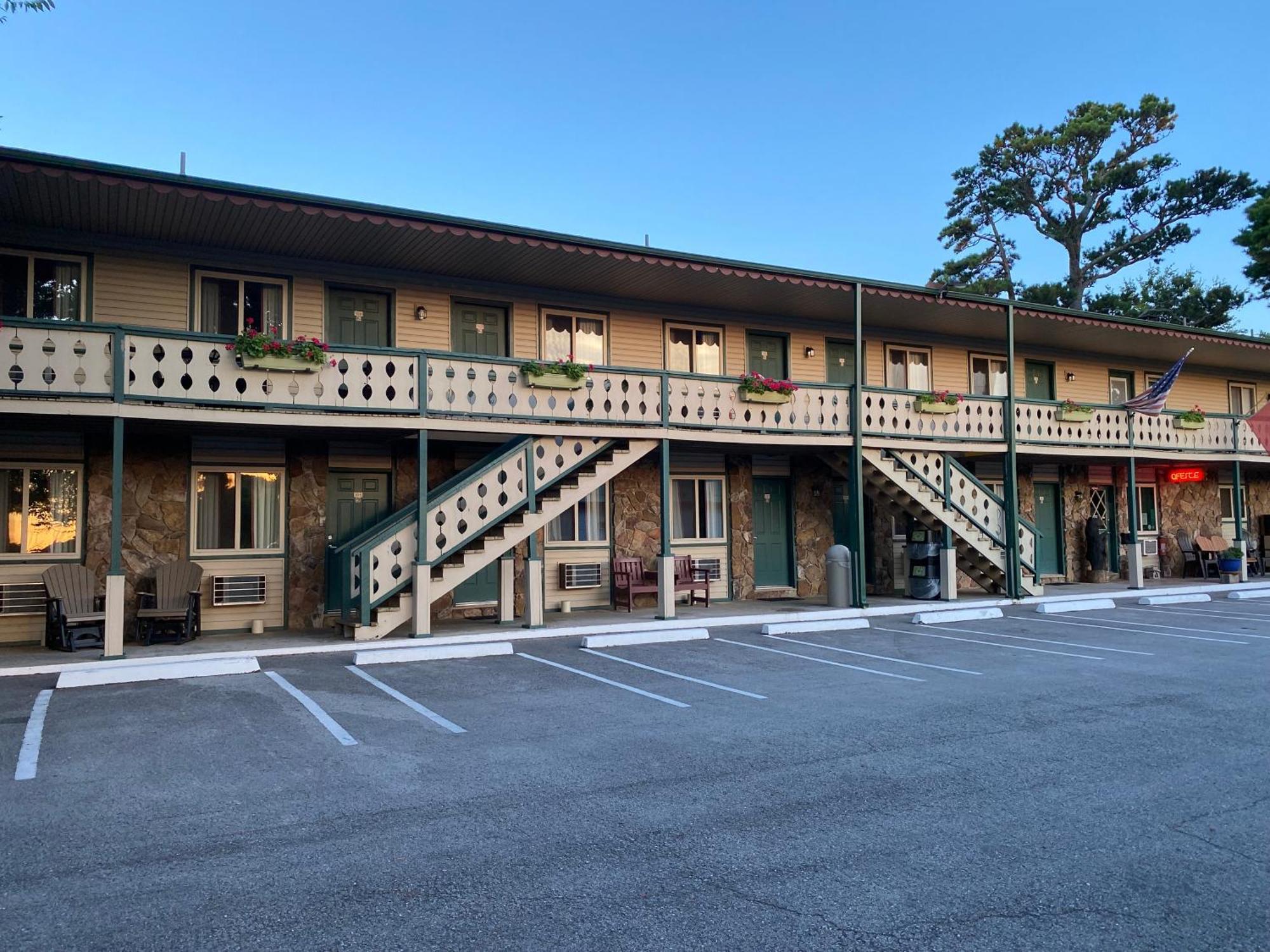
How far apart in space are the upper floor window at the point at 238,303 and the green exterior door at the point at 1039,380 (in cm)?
1589

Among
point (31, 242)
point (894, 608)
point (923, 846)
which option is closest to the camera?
point (923, 846)

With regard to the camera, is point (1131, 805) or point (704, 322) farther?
point (704, 322)

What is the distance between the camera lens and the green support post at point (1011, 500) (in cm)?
1666

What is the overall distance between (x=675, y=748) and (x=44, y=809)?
3.97 metres

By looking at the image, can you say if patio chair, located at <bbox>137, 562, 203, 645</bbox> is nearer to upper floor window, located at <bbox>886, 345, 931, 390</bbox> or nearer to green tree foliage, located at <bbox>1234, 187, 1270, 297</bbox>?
upper floor window, located at <bbox>886, 345, 931, 390</bbox>

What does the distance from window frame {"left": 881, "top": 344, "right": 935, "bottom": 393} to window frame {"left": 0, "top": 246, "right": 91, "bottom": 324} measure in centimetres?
1382

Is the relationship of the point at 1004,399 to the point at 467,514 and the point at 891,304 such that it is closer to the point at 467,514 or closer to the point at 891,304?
the point at 891,304

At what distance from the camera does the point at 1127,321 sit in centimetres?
1827

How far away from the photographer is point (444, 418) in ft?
40.9

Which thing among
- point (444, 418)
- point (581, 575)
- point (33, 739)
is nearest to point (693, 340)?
point (581, 575)

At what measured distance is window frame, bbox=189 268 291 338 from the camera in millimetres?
12914

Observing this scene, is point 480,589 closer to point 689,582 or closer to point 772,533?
point 689,582

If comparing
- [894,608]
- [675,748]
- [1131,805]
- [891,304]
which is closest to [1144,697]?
[1131,805]

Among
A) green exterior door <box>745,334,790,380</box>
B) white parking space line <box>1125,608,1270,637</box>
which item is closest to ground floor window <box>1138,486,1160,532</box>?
white parking space line <box>1125,608,1270,637</box>
